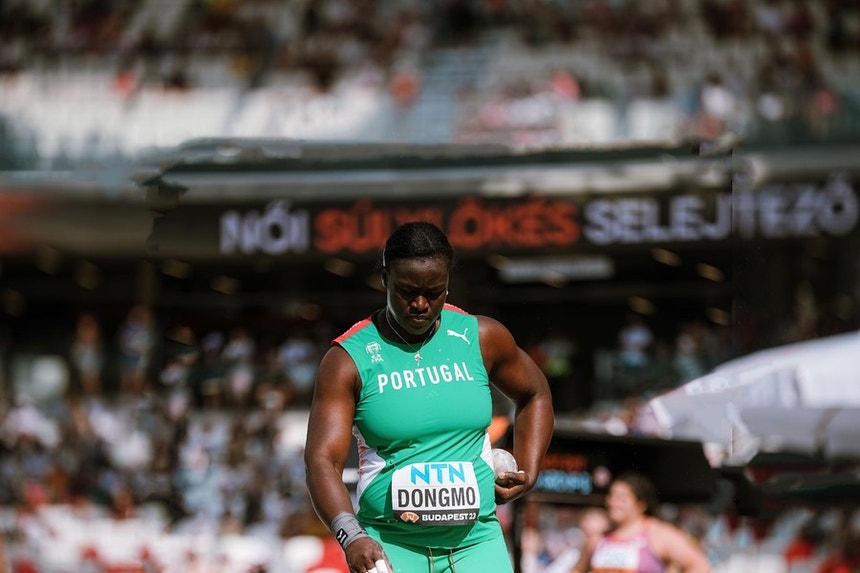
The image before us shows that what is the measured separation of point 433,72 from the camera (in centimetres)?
1723

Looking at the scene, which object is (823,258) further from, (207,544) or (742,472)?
(207,544)

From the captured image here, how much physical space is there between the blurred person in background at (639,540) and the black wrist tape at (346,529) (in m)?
3.50

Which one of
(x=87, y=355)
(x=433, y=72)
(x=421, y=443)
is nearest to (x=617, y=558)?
(x=421, y=443)

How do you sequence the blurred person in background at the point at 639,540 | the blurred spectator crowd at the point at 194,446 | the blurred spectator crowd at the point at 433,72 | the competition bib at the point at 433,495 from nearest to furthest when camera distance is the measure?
the competition bib at the point at 433,495, the blurred person in background at the point at 639,540, the blurred spectator crowd at the point at 194,446, the blurred spectator crowd at the point at 433,72

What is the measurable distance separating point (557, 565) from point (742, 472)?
1.33 metres

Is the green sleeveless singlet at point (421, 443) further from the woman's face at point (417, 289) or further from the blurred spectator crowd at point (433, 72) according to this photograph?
the blurred spectator crowd at point (433, 72)

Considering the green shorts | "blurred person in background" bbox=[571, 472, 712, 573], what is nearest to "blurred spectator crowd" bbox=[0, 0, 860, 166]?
"blurred person in background" bbox=[571, 472, 712, 573]

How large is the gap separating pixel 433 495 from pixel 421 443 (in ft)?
0.57

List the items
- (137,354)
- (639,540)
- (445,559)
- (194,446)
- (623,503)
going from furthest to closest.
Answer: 1. (137,354)
2. (194,446)
3. (639,540)
4. (623,503)
5. (445,559)

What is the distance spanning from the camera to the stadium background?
9.52 meters

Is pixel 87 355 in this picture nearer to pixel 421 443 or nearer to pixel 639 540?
pixel 639 540

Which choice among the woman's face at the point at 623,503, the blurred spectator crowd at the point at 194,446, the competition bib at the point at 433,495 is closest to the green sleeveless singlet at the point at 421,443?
the competition bib at the point at 433,495

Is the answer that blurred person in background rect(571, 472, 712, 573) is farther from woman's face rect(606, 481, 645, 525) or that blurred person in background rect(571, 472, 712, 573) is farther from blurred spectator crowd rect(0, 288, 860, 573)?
blurred spectator crowd rect(0, 288, 860, 573)

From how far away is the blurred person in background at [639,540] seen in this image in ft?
23.5
